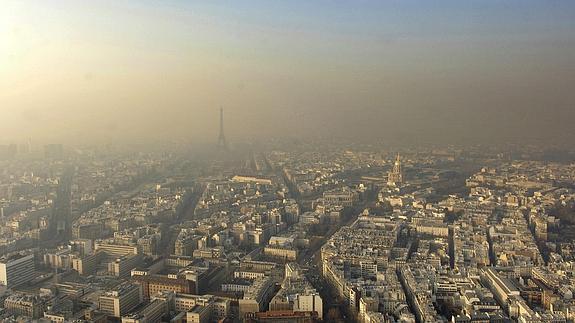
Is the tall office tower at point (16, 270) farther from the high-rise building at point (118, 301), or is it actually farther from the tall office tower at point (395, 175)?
the tall office tower at point (395, 175)

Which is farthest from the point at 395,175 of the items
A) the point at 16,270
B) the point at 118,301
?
the point at 118,301

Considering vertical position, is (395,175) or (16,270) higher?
(395,175)

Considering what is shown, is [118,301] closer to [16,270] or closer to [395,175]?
[16,270]

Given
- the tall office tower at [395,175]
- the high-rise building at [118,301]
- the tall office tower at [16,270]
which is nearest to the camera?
the high-rise building at [118,301]

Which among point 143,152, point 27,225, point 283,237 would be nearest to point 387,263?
point 283,237

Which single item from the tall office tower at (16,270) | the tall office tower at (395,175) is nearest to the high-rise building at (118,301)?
the tall office tower at (16,270)

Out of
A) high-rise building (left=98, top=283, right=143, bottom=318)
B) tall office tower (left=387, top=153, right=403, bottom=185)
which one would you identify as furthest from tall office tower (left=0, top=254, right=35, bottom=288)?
tall office tower (left=387, top=153, right=403, bottom=185)
